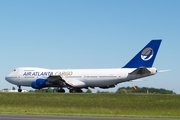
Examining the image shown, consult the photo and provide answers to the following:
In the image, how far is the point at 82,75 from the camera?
6656cm

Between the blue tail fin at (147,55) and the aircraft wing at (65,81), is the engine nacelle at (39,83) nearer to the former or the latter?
the aircraft wing at (65,81)

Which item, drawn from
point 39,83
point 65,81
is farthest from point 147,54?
point 39,83

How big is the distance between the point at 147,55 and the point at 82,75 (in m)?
11.0

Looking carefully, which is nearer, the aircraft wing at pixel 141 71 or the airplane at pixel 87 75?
the aircraft wing at pixel 141 71

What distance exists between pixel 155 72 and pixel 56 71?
18012mm

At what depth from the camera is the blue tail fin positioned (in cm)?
6259

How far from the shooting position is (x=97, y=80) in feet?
213

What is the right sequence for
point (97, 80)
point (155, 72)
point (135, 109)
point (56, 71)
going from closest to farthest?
point (135, 109) → point (155, 72) → point (97, 80) → point (56, 71)

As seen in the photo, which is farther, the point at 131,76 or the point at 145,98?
the point at 131,76

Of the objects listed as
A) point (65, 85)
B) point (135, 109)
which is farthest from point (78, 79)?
point (135, 109)

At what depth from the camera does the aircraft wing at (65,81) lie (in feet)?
217

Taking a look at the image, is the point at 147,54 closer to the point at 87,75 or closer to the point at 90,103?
the point at 87,75

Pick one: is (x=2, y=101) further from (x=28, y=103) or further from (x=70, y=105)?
(x=70, y=105)

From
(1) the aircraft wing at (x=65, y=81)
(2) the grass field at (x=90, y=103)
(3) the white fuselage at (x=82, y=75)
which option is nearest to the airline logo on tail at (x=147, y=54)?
(3) the white fuselage at (x=82, y=75)
